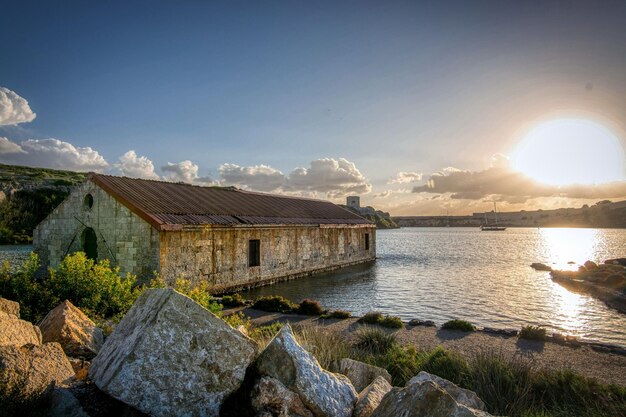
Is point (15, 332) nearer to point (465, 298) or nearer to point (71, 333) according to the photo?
point (71, 333)

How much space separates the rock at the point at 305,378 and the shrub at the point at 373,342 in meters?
5.62

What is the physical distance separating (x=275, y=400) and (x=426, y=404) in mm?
1532

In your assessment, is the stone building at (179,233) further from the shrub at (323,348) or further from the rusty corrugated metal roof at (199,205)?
the shrub at (323,348)

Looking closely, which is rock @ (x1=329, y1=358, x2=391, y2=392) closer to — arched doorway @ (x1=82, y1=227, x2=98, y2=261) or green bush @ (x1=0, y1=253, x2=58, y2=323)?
green bush @ (x1=0, y1=253, x2=58, y2=323)

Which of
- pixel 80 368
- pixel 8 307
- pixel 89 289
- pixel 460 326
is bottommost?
pixel 460 326

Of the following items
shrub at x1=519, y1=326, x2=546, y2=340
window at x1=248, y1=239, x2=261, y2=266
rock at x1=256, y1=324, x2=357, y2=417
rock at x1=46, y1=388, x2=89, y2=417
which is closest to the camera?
rock at x1=46, y1=388, x2=89, y2=417

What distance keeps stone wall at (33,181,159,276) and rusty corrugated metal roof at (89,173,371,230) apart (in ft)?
1.83

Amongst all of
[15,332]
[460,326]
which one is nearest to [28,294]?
[15,332]

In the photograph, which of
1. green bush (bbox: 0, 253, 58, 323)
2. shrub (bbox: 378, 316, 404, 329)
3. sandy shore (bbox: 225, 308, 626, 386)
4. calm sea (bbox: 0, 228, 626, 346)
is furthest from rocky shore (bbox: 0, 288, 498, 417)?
calm sea (bbox: 0, 228, 626, 346)

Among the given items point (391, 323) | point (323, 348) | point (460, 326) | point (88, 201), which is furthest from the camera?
point (88, 201)

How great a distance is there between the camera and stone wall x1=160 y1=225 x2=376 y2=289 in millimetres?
18094

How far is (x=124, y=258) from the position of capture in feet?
58.4

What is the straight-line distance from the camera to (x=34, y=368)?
13.3ft

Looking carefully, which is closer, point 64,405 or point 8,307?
point 64,405
